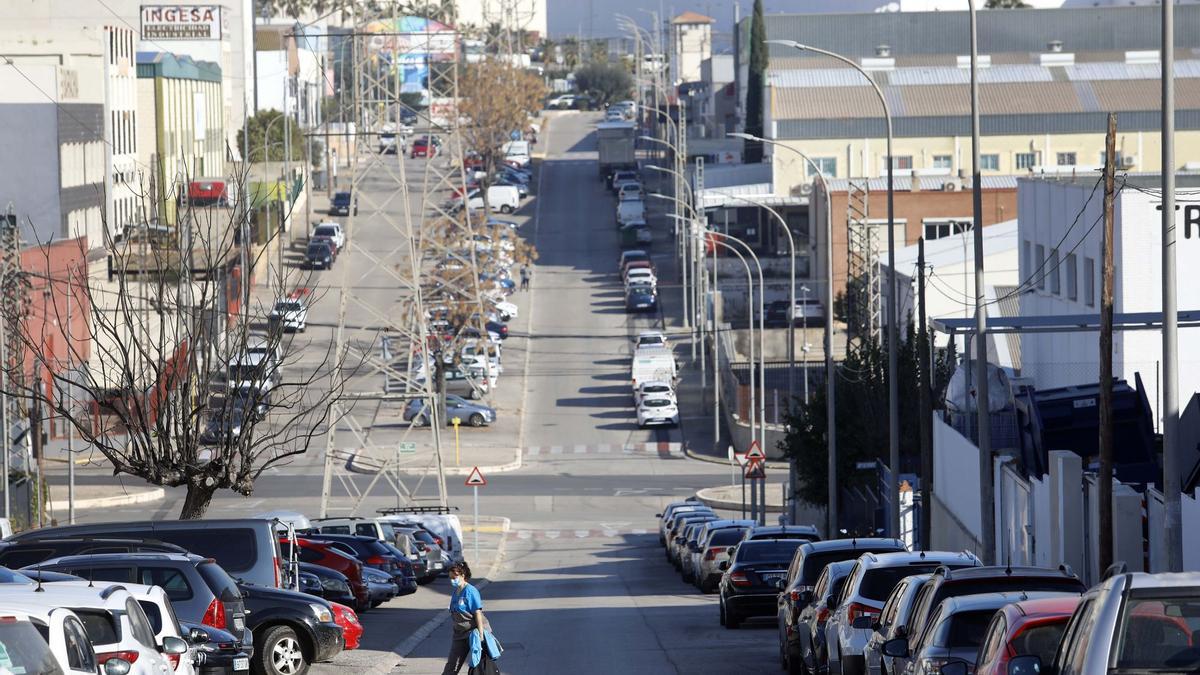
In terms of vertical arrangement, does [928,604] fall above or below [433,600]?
above

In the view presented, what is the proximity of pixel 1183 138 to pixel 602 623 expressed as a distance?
68438 millimetres

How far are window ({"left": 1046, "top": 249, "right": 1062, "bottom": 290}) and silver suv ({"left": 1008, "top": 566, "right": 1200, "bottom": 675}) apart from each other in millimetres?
40078

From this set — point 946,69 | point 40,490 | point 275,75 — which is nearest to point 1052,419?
point 40,490

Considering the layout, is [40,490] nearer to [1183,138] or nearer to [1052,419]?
[1052,419]

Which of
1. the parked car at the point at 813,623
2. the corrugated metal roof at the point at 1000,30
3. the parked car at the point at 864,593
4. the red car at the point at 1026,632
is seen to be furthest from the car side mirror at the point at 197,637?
the corrugated metal roof at the point at 1000,30

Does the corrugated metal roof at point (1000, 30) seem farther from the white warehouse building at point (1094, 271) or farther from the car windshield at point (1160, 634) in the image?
the car windshield at point (1160, 634)

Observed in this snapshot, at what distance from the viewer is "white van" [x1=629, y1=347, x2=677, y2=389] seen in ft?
246

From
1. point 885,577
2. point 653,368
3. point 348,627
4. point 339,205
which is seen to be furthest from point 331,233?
point 885,577

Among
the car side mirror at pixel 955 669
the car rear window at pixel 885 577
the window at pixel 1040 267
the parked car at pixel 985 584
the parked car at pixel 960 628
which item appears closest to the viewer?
the car side mirror at pixel 955 669

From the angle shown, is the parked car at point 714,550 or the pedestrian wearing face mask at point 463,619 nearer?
the pedestrian wearing face mask at point 463,619

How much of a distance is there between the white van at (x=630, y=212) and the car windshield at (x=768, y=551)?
3139 inches

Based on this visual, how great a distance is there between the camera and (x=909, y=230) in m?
83.8

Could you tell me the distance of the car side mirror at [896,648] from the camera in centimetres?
1366

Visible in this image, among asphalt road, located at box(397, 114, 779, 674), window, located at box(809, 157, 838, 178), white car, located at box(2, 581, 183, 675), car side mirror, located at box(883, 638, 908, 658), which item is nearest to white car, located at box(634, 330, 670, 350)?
asphalt road, located at box(397, 114, 779, 674)
